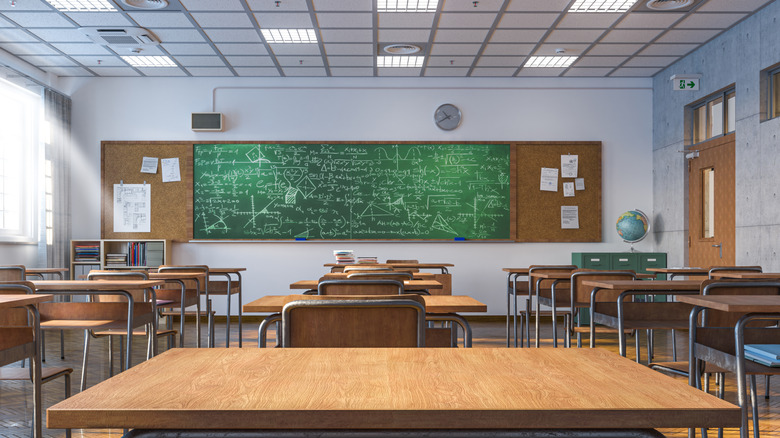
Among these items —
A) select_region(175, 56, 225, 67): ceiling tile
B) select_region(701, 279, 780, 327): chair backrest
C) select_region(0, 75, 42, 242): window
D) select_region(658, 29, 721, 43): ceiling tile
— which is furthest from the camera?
select_region(175, 56, 225, 67): ceiling tile

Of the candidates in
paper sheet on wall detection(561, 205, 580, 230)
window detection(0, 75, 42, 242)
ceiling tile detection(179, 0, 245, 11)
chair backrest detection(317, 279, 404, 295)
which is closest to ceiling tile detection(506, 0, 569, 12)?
ceiling tile detection(179, 0, 245, 11)

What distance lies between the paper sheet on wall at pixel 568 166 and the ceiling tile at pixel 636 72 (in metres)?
1.20

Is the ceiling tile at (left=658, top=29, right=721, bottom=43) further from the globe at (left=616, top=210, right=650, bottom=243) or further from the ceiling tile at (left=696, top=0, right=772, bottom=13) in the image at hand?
the globe at (left=616, top=210, right=650, bottom=243)

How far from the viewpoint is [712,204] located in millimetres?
6406

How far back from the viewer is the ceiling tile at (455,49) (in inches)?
255

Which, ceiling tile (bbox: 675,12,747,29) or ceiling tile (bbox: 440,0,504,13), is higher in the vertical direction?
ceiling tile (bbox: 440,0,504,13)

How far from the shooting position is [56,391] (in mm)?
3799

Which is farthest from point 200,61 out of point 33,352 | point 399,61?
point 33,352

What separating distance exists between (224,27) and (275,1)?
88 centimetres

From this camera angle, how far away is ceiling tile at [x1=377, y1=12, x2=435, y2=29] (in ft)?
18.5

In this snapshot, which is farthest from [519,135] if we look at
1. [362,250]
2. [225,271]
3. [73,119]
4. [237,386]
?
[237,386]

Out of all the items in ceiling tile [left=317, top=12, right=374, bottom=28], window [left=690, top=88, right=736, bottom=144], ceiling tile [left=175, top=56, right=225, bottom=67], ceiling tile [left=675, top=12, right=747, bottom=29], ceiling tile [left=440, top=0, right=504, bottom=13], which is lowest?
window [left=690, top=88, right=736, bottom=144]

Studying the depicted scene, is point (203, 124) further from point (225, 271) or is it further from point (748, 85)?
point (748, 85)

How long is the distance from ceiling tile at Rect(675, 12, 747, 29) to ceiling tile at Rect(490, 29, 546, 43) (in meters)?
1.34
